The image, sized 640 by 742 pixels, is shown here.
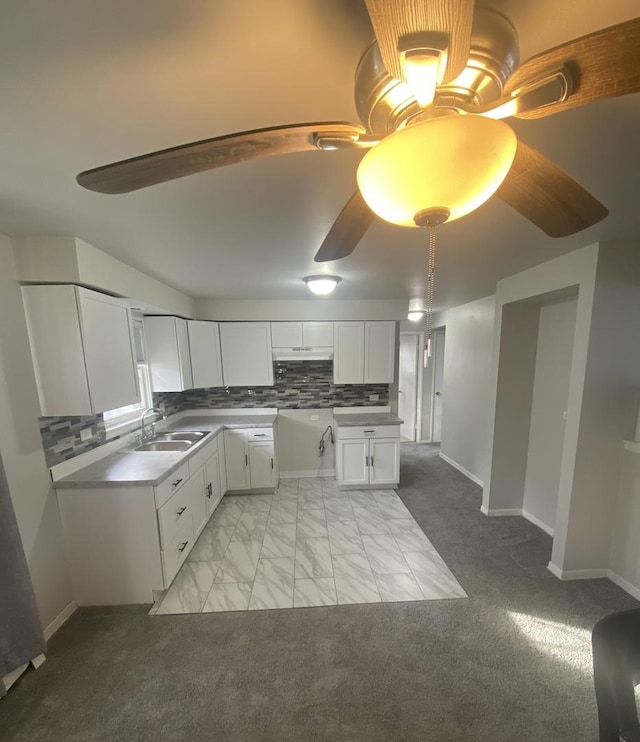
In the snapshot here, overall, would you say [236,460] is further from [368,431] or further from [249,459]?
[368,431]

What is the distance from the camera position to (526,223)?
1.46m

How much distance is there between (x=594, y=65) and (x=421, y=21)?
32cm

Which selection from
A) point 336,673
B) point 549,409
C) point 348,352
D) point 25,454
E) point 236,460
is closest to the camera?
point 336,673

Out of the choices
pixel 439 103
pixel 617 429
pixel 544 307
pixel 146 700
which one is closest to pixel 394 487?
pixel 617 429

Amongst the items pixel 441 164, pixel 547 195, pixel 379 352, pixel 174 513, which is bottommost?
pixel 174 513

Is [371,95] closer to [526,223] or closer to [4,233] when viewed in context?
[526,223]

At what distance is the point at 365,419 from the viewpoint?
11.5 ft

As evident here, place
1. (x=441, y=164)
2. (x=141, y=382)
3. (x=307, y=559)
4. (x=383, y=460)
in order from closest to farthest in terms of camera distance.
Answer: (x=441, y=164) → (x=307, y=559) → (x=141, y=382) → (x=383, y=460)

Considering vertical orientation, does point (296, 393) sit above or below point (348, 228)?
below

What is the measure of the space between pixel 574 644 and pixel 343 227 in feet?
8.25

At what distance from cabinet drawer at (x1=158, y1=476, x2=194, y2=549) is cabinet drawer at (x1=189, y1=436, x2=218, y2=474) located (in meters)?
A: 0.17

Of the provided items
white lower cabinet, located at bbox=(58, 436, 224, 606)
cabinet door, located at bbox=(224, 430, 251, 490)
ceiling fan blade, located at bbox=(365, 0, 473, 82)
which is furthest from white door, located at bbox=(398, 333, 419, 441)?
ceiling fan blade, located at bbox=(365, 0, 473, 82)

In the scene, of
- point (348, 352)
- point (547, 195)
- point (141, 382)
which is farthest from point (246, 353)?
point (547, 195)

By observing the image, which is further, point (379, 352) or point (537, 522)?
point (379, 352)
